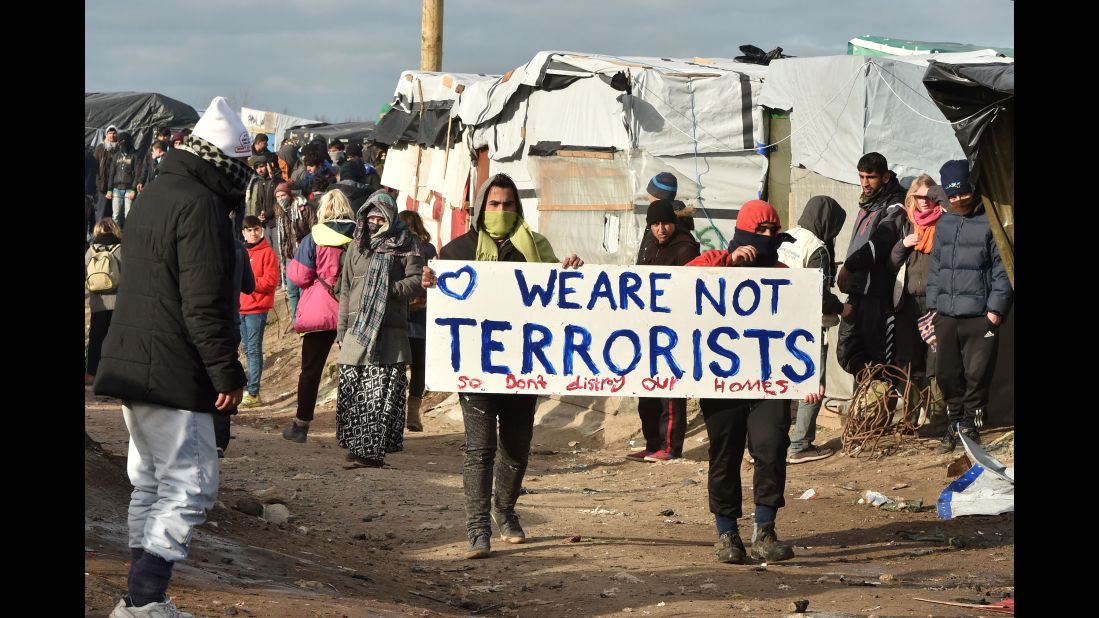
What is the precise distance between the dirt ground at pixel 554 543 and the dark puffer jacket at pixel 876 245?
135cm

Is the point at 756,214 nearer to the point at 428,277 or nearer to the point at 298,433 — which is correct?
the point at 428,277

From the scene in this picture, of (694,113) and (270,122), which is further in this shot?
(270,122)

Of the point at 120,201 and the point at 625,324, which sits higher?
the point at 120,201

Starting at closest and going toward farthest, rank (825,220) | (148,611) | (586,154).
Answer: (148,611)
(825,220)
(586,154)

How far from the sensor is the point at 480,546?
7613 mm

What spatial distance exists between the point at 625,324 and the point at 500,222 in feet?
2.96

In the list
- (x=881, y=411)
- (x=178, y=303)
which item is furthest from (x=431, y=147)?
(x=178, y=303)

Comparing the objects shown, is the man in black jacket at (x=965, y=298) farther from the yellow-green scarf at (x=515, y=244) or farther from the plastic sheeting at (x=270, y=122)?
the plastic sheeting at (x=270, y=122)

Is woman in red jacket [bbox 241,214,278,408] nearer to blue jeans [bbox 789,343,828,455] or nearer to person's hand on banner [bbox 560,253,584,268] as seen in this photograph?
blue jeans [bbox 789,343,828,455]

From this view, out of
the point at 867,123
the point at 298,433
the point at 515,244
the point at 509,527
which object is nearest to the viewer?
the point at 515,244

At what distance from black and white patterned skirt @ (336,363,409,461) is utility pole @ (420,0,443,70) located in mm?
11835

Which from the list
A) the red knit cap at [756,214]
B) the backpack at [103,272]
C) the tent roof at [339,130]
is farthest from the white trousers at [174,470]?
the tent roof at [339,130]

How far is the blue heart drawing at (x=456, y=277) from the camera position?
754 centimetres
